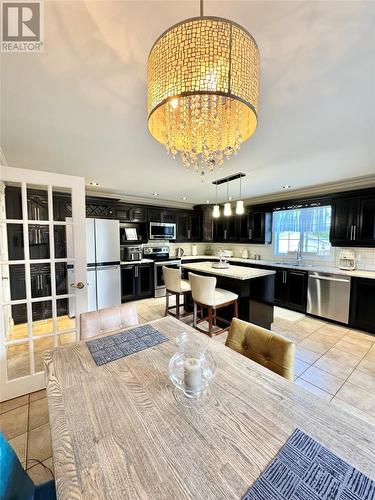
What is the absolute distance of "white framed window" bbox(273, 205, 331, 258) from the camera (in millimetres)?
4249

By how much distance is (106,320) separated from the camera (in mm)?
1716

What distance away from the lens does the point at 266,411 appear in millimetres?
860

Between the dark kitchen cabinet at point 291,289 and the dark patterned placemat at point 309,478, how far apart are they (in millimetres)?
3701

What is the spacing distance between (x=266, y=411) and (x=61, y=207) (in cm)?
418

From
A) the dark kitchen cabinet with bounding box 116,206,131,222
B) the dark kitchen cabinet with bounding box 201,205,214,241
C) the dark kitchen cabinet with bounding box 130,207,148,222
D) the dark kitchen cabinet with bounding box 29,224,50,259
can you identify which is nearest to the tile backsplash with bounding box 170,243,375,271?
the dark kitchen cabinet with bounding box 201,205,214,241

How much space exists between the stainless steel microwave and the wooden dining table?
4.37 metres

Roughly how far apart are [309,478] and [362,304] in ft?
11.7

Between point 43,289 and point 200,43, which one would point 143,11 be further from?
point 43,289

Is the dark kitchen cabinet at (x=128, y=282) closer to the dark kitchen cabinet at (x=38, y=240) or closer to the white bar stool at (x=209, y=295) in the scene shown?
the dark kitchen cabinet at (x=38, y=240)

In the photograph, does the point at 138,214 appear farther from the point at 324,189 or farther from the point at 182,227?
the point at 324,189

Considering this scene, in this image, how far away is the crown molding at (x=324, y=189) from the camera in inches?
142

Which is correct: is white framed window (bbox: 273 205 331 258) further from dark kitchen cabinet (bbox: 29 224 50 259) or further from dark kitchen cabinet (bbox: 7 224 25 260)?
dark kitchen cabinet (bbox: 7 224 25 260)

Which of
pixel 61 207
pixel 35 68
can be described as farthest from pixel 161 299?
pixel 35 68

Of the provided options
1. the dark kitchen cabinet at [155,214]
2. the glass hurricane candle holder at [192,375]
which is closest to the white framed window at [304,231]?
the dark kitchen cabinet at [155,214]
